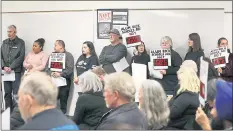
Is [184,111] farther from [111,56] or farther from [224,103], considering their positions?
[111,56]

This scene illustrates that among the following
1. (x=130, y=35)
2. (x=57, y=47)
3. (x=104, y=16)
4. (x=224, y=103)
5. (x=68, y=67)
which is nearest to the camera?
(x=224, y=103)

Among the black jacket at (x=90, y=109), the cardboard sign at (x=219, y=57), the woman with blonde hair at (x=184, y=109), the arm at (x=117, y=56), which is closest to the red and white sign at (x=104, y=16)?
the arm at (x=117, y=56)

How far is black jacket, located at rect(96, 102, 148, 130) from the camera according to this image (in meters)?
2.29

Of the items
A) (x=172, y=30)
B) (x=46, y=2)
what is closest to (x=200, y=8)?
(x=172, y=30)

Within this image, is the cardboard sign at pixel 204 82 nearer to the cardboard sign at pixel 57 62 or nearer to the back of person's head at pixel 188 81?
the back of person's head at pixel 188 81

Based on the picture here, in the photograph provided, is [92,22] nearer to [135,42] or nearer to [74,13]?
[74,13]

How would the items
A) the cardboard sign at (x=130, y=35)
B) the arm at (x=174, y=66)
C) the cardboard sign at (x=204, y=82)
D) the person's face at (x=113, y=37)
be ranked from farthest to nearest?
the person's face at (x=113, y=37)
the arm at (x=174, y=66)
the cardboard sign at (x=130, y=35)
the cardboard sign at (x=204, y=82)

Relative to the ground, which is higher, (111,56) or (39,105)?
(111,56)

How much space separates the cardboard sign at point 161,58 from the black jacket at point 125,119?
236cm

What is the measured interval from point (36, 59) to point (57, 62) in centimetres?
99

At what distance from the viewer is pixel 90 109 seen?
3.29 meters

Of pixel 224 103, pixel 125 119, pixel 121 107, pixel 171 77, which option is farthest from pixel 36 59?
pixel 224 103

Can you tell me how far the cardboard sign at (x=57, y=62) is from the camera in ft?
17.3

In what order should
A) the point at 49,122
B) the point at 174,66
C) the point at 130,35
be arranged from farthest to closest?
the point at 174,66, the point at 130,35, the point at 49,122
